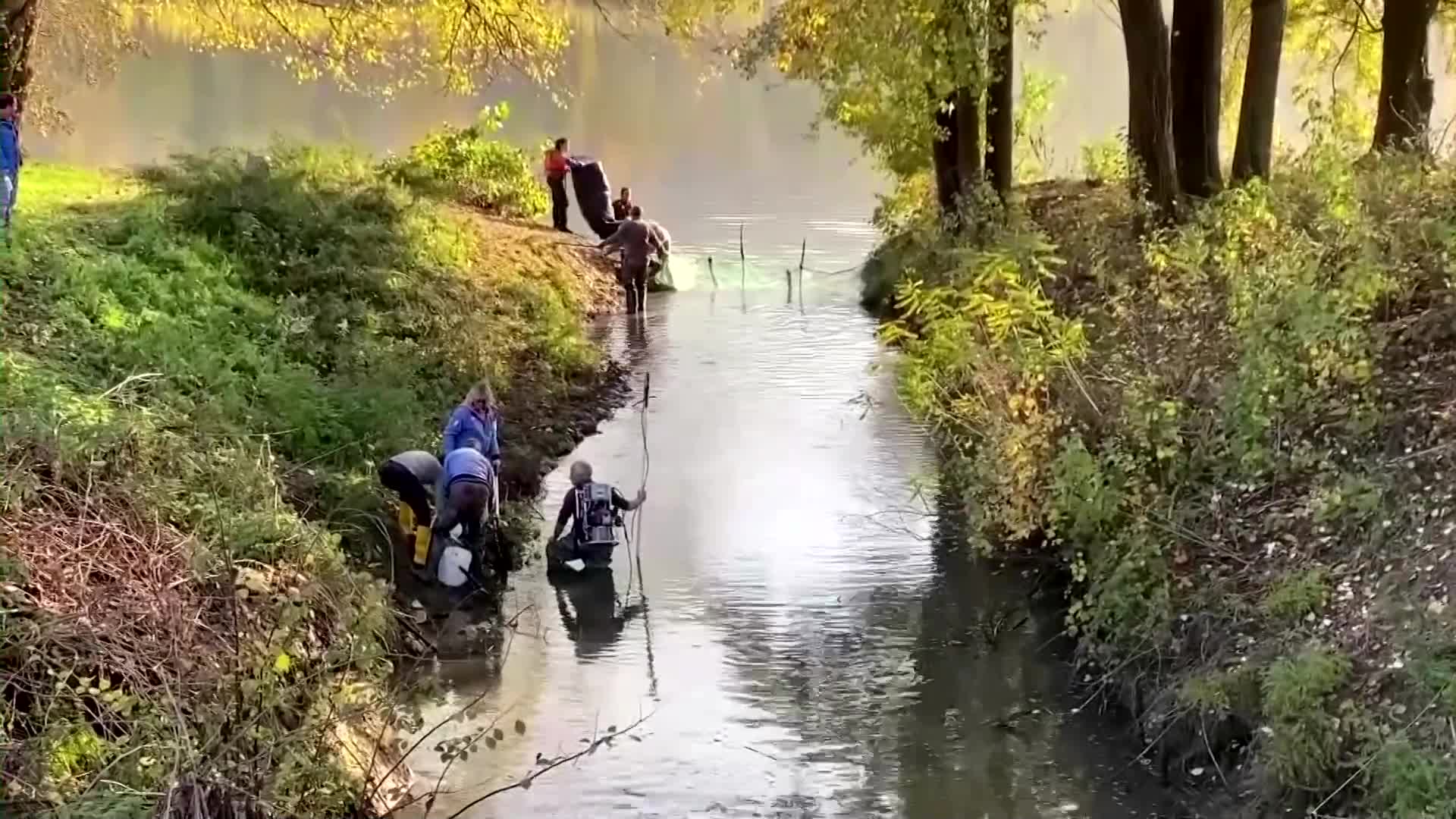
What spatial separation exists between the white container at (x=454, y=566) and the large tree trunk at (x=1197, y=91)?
31.6 feet

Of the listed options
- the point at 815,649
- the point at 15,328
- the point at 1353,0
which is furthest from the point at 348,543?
the point at 1353,0

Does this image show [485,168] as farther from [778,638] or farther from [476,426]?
[778,638]

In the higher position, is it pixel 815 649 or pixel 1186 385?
pixel 1186 385

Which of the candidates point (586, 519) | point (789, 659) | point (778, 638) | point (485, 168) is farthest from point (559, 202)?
point (789, 659)

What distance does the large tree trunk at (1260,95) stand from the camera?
15320 mm

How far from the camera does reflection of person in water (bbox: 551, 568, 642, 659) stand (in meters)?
10.3

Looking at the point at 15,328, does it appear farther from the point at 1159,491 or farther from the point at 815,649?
the point at 1159,491

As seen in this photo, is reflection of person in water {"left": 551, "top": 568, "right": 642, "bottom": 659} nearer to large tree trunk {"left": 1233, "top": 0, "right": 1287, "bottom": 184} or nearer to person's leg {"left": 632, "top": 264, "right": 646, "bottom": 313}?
large tree trunk {"left": 1233, "top": 0, "right": 1287, "bottom": 184}

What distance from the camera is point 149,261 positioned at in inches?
520

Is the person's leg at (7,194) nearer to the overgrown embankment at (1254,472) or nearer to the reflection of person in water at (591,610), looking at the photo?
the reflection of person in water at (591,610)

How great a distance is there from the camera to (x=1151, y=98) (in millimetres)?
15359

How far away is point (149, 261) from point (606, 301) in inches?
425

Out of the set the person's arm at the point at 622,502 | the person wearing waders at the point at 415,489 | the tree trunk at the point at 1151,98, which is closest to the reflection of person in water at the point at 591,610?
the person's arm at the point at 622,502

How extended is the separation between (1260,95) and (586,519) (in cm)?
949
